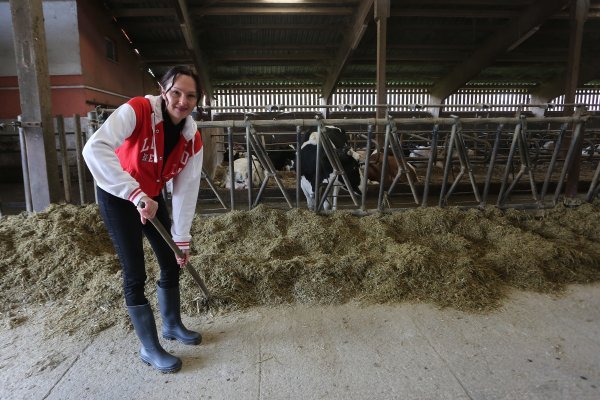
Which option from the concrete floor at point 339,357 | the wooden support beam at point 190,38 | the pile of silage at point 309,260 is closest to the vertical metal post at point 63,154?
the pile of silage at point 309,260

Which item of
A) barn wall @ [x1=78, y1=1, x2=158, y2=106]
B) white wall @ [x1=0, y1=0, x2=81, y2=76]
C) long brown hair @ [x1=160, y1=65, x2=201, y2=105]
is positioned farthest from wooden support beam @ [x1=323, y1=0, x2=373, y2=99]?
long brown hair @ [x1=160, y1=65, x2=201, y2=105]

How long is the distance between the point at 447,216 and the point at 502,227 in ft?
1.66

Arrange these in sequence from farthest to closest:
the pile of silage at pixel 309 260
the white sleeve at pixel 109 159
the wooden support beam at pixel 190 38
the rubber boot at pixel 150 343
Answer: the wooden support beam at pixel 190 38, the pile of silage at pixel 309 260, the rubber boot at pixel 150 343, the white sleeve at pixel 109 159

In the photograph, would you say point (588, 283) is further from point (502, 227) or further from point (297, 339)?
point (297, 339)

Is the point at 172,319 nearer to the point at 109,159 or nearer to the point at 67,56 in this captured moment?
the point at 109,159

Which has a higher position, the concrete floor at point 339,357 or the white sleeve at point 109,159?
the white sleeve at point 109,159

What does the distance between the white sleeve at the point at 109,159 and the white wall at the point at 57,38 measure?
8.71 meters

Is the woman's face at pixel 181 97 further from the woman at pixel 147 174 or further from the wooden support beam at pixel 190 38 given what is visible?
the wooden support beam at pixel 190 38

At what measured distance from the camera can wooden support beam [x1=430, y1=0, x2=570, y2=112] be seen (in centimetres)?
916

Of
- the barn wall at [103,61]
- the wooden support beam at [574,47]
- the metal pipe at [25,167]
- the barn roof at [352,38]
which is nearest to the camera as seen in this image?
the metal pipe at [25,167]

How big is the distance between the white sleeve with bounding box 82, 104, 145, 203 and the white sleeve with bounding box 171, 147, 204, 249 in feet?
1.34

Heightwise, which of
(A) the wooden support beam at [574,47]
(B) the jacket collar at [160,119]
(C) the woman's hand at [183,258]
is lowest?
(C) the woman's hand at [183,258]

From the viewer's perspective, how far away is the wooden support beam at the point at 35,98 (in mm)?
3930

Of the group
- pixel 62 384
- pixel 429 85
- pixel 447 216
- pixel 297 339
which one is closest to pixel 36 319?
pixel 62 384
